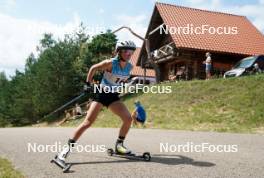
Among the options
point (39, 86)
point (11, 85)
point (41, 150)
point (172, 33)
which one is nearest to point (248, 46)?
point (172, 33)

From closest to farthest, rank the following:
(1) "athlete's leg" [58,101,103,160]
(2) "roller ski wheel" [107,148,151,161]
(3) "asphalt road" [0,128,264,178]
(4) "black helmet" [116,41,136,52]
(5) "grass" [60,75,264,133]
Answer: (3) "asphalt road" [0,128,264,178], (1) "athlete's leg" [58,101,103,160], (4) "black helmet" [116,41,136,52], (2) "roller ski wheel" [107,148,151,161], (5) "grass" [60,75,264,133]

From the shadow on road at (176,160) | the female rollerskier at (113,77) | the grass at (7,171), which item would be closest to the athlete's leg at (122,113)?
the female rollerskier at (113,77)

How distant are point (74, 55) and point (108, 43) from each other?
17.0 feet

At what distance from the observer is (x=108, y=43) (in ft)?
146

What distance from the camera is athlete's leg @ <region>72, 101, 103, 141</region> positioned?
6.66 metres

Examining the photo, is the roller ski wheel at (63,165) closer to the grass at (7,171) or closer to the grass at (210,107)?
the grass at (7,171)

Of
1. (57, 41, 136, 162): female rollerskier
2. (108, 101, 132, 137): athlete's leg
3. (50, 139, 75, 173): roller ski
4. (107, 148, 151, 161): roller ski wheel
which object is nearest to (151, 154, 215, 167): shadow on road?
(107, 148, 151, 161): roller ski wheel

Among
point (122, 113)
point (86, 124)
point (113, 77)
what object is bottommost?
point (86, 124)

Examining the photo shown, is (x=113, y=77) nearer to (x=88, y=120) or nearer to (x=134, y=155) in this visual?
(x=88, y=120)

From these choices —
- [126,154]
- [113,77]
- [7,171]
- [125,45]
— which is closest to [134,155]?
[126,154]

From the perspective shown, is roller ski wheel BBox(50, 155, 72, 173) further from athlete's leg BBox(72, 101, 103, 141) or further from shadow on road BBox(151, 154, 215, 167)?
shadow on road BBox(151, 154, 215, 167)

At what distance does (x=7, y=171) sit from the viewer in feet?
19.7

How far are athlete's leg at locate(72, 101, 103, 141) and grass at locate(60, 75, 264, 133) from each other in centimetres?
788

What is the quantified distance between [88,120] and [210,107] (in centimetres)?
1204
